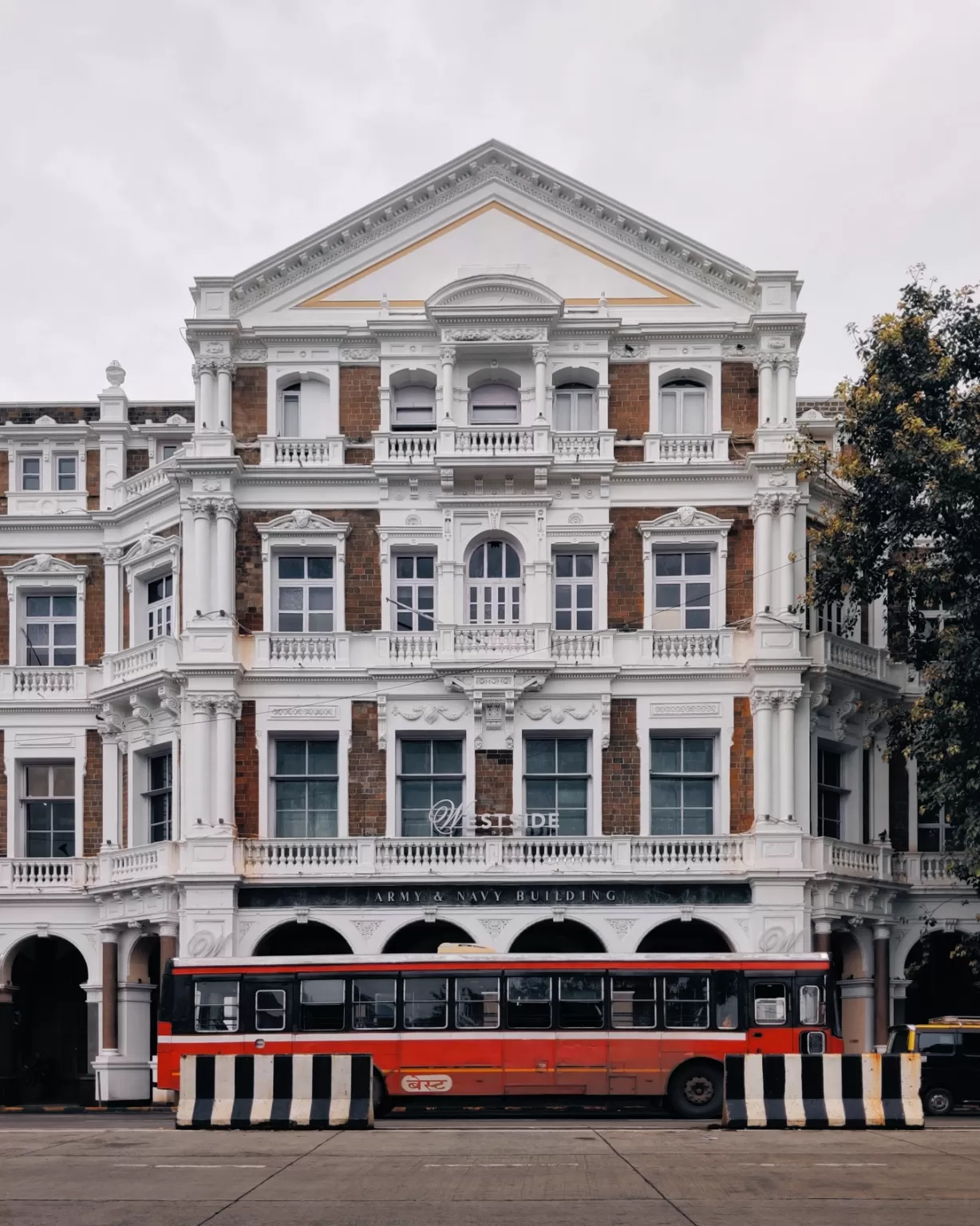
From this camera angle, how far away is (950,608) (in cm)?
3600

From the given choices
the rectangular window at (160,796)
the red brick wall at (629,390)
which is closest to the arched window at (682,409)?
the red brick wall at (629,390)

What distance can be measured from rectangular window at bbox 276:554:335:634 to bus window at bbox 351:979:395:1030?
32.5 feet

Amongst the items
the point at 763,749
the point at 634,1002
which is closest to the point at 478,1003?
the point at 634,1002

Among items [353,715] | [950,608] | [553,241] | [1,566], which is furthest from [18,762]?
[950,608]

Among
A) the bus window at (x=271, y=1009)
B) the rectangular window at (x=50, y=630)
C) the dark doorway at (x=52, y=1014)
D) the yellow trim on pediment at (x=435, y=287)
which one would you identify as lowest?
the dark doorway at (x=52, y=1014)

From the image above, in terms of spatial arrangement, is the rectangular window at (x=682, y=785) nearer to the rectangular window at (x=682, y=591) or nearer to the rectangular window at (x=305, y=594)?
the rectangular window at (x=682, y=591)

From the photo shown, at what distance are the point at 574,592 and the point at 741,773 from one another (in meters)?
5.50

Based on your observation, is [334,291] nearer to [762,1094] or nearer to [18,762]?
[18,762]

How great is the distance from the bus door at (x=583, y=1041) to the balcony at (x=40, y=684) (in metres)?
16.5

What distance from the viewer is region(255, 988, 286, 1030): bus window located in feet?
110

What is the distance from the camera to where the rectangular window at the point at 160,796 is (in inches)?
1662

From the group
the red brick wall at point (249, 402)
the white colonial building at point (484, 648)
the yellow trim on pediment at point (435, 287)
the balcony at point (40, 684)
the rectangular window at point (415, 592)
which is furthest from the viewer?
the balcony at point (40, 684)

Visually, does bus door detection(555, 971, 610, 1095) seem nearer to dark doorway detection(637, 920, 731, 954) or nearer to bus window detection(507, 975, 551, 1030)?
bus window detection(507, 975, 551, 1030)

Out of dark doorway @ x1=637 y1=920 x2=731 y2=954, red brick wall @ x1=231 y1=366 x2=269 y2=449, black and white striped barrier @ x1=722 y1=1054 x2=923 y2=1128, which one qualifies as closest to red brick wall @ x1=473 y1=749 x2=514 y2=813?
dark doorway @ x1=637 y1=920 x2=731 y2=954
